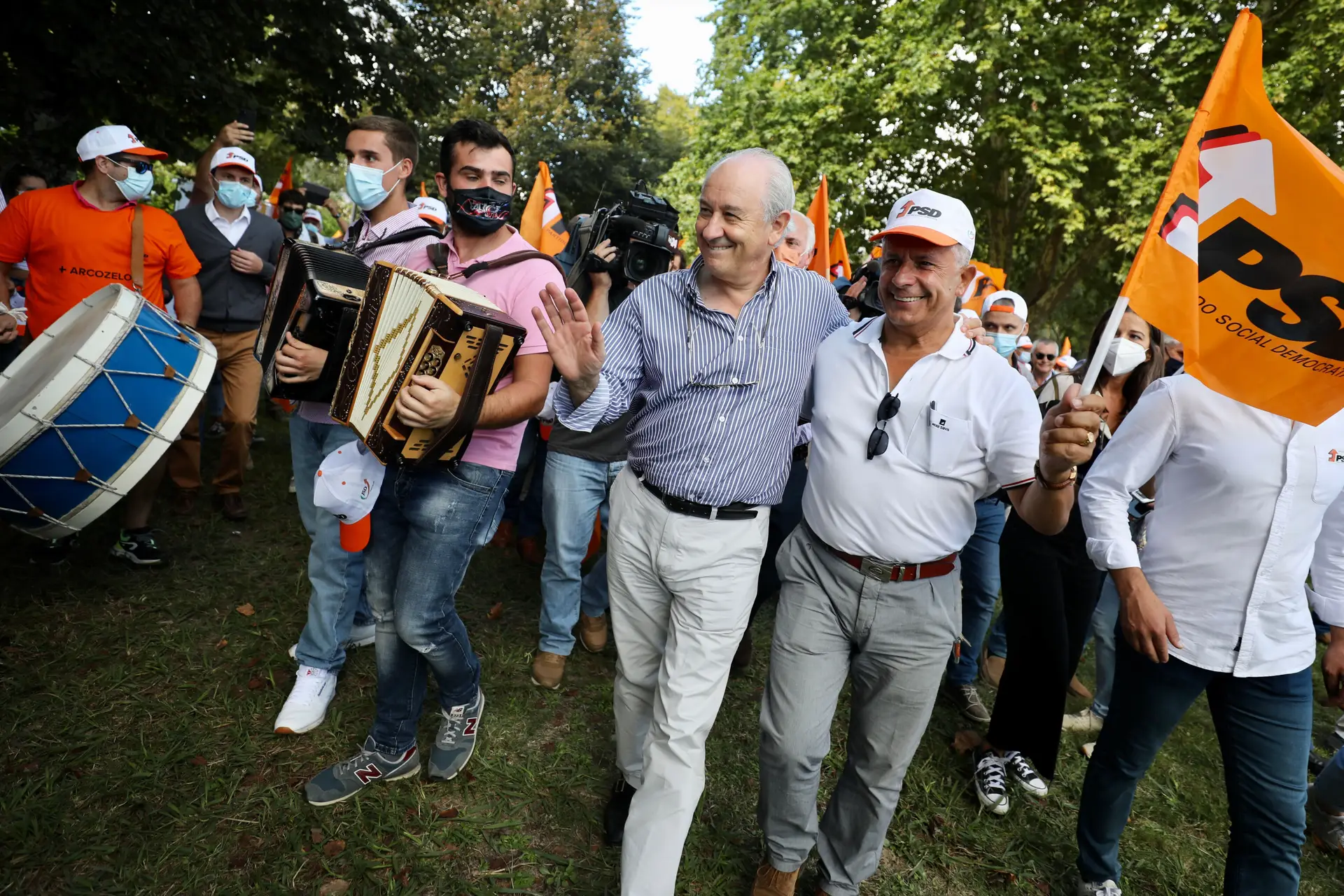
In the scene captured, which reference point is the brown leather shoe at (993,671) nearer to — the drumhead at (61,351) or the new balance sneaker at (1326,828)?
the new balance sneaker at (1326,828)

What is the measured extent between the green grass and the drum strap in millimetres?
1686

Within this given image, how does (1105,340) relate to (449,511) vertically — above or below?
above

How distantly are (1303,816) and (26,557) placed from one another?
6124mm

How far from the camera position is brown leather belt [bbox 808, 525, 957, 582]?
255 cm

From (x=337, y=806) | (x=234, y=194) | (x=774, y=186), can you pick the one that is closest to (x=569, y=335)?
(x=774, y=186)

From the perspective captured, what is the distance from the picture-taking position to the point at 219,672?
3754mm

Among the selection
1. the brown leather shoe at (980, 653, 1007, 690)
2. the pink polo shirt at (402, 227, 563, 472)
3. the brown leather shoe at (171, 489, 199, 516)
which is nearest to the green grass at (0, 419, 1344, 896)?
the brown leather shoe at (980, 653, 1007, 690)

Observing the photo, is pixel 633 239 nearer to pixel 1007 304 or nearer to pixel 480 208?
pixel 480 208

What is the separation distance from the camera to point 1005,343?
523 centimetres

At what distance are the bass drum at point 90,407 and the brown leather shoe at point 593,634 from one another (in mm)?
2316

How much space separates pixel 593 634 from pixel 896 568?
7.66 feet

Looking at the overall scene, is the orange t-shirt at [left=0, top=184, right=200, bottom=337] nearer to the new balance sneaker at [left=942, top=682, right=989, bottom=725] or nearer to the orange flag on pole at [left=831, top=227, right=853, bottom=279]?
the new balance sneaker at [left=942, top=682, right=989, bottom=725]

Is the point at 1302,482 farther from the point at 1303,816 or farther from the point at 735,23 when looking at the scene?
the point at 735,23

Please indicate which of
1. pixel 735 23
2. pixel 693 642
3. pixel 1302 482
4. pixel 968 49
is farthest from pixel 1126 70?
pixel 693 642
